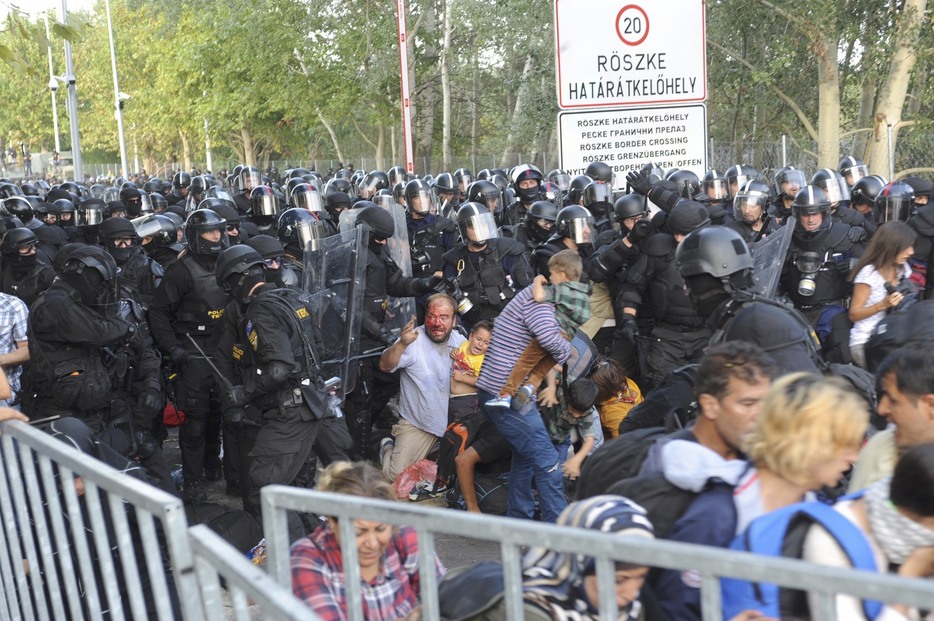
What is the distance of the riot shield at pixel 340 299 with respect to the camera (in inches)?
269

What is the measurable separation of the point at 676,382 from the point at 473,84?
36095 mm

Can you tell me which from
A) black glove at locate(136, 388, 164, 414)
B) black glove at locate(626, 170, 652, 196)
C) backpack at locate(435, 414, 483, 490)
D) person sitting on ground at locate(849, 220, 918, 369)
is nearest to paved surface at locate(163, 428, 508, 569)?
backpack at locate(435, 414, 483, 490)

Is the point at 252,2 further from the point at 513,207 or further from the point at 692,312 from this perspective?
the point at 692,312

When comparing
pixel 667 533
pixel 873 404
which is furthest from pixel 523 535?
pixel 873 404

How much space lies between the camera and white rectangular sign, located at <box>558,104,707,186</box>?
11.3 m

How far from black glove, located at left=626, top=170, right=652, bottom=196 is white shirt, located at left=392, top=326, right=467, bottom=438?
12.4 ft

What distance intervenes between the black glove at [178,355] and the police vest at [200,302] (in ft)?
0.46

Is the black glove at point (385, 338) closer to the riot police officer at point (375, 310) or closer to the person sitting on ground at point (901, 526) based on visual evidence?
the riot police officer at point (375, 310)

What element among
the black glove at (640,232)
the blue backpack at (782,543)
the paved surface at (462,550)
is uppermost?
the black glove at (640,232)

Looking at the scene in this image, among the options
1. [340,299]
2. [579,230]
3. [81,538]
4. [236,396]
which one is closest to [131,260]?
[340,299]

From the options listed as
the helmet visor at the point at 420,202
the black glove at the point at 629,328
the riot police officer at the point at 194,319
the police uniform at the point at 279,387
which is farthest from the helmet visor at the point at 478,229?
the police uniform at the point at 279,387

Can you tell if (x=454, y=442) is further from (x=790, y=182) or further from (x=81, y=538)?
(x=790, y=182)

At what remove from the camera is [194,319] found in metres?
7.41

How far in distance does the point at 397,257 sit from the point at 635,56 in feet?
13.8
